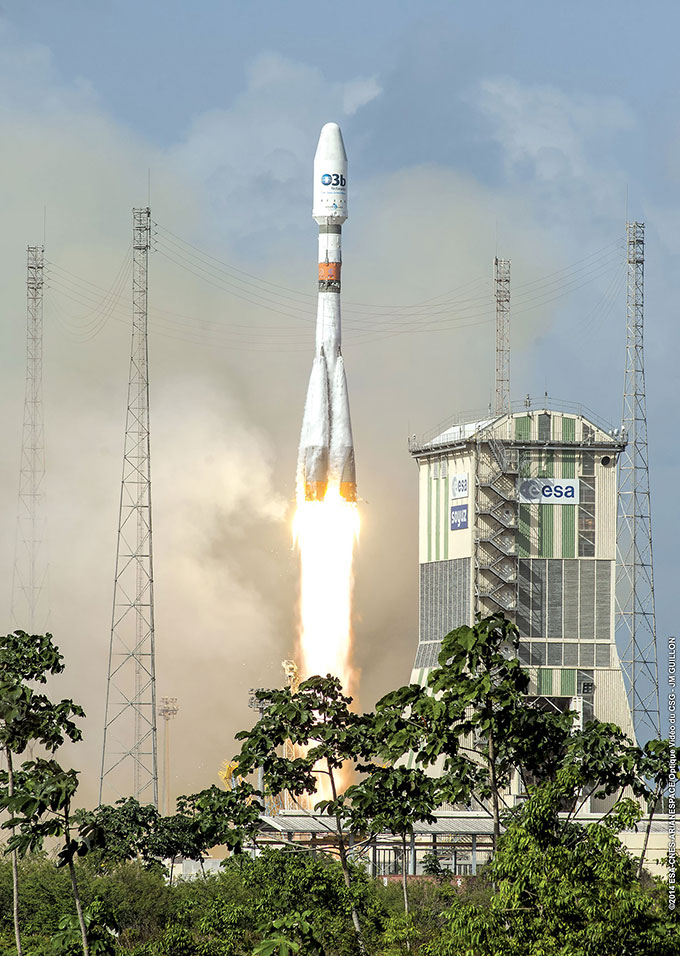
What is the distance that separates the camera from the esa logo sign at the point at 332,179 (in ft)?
428

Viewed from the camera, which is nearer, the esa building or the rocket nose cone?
the rocket nose cone

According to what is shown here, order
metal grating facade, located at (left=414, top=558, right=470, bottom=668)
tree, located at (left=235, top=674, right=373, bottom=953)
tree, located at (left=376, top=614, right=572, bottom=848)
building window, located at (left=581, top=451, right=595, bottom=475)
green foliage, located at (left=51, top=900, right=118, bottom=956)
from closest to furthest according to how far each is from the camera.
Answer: tree, located at (left=376, top=614, right=572, bottom=848)
green foliage, located at (left=51, top=900, right=118, bottom=956)
tree, located at (left=235, top=674, right=373, bottom=953)
metal grating facade, located at (left=414, top=558, right=470, bottom=668)
building window, located at (left=581, top=451, right=595, bottom=475)

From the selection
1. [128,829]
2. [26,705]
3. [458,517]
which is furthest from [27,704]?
[458,517]

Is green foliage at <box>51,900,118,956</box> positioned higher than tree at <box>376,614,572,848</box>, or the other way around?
tree at <box>376,614,572,848</box>

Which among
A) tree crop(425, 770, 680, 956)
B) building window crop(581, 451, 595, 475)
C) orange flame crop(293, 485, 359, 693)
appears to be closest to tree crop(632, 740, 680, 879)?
tree crop(425, 770, 680, 956)

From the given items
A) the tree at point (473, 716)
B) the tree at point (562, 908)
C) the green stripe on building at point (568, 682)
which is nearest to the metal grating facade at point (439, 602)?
the green stripe on building at point (568, 682)

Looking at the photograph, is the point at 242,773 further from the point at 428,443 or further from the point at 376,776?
the point at 428,443

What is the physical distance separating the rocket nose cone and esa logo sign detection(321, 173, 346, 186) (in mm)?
1234

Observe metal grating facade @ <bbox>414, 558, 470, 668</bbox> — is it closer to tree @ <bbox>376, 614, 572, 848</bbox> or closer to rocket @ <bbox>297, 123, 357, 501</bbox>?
rocket @ <bbox>297, 123, 357, 501</bbox>

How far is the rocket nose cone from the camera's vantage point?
425ft

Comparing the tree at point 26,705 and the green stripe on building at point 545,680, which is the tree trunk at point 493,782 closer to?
the tree at point 26,705

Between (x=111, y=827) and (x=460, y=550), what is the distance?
45803 millimetres

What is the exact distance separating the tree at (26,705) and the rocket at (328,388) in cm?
7198

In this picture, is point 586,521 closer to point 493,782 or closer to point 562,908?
point 493,782
